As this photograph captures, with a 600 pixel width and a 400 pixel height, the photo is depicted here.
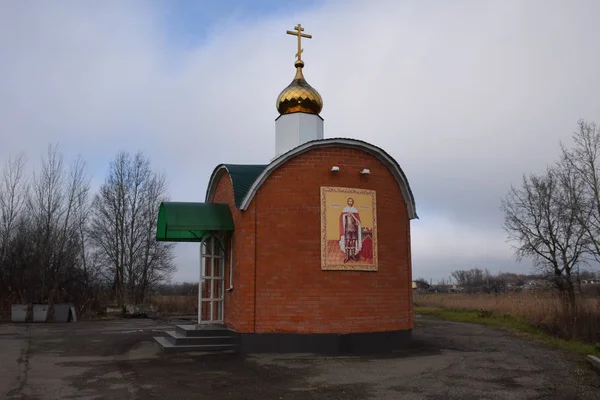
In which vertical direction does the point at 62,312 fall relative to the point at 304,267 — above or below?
below

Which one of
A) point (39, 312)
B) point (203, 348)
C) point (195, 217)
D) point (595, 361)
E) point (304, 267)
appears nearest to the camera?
point (595, 361)

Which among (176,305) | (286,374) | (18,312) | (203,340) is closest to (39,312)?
(18,312)

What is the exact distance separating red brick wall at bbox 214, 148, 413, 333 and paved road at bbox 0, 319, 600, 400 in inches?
39.6

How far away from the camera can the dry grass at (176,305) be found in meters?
27.8

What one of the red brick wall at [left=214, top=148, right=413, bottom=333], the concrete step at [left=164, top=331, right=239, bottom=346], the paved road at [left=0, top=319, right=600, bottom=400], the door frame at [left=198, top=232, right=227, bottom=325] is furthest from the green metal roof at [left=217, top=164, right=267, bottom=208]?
the paved road at [left=0, top=319, right=600, bottom=400]

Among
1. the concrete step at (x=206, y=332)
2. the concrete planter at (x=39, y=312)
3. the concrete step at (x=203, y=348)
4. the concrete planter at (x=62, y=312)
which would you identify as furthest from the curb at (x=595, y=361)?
the concrete planter at (x=39, y=312)

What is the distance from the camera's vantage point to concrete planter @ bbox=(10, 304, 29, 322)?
2012 cm

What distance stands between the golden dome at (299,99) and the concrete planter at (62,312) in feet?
41.2

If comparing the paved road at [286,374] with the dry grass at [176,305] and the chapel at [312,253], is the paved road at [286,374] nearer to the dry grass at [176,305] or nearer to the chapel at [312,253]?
the chapel at [312,253]

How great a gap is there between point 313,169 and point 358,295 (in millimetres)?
3096

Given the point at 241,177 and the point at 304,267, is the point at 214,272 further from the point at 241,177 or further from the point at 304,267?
the point at 304,267

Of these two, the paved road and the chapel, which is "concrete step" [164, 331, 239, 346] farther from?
the paved road

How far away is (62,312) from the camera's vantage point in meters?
20.8

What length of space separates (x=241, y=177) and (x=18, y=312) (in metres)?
A: 13.0
